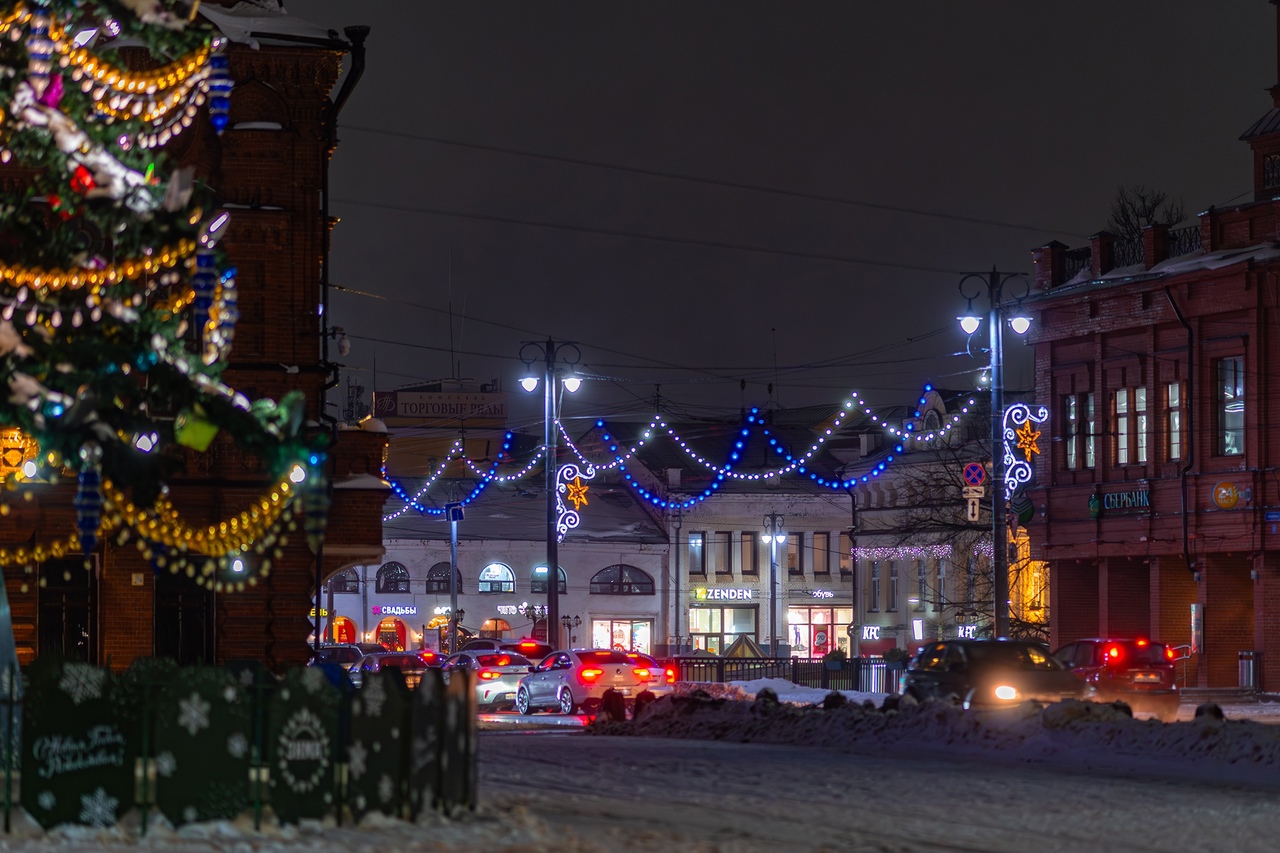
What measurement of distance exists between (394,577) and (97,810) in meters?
68.4

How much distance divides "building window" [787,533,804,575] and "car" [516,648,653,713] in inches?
2165

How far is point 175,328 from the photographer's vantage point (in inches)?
585


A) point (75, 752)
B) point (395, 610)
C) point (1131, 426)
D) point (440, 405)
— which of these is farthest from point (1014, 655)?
point (440, 405)

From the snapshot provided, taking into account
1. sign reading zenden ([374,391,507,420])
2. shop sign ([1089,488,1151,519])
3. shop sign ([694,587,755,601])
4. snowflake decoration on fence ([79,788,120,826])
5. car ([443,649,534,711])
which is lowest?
car ([443,649,534,711])

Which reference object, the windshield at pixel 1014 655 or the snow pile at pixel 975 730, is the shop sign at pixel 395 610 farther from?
the windshield at pixel 1014 655

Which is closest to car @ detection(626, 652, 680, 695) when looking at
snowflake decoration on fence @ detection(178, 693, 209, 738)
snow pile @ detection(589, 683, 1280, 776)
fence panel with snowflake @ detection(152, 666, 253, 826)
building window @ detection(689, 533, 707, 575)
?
snow pile @ detection(589, 683, 1280, 776)

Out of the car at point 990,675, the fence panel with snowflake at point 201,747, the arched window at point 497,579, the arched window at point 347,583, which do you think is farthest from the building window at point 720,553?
the fence panel with snowflake at point 201,747

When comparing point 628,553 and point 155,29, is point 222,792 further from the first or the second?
point 628,553

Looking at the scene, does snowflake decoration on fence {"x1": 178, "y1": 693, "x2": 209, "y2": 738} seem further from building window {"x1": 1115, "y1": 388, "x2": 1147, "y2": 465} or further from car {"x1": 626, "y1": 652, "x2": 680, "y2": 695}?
building window {"x1": 1115, "y1": 388, "x2": 1147, "y2": 465}

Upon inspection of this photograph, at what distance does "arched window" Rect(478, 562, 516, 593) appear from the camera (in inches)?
3282

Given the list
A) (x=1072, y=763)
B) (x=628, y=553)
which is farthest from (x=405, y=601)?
(x=1072, y=763)

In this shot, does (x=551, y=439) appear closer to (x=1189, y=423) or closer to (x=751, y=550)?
(x=1189, y=423)

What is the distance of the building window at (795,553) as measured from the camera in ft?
303

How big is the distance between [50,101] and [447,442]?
Answer: 85230 mm
